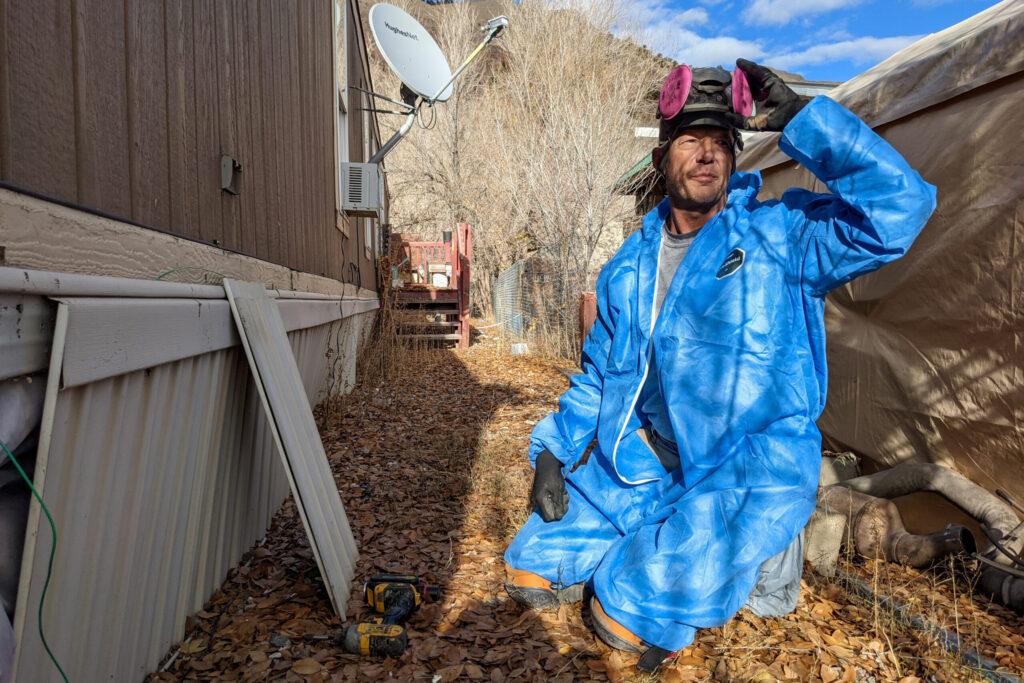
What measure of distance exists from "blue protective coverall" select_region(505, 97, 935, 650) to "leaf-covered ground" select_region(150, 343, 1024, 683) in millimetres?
227

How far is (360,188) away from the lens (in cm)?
690

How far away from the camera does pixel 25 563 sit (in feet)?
3.87

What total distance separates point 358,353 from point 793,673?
676cm

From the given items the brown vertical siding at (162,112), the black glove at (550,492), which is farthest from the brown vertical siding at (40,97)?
the black glove at (550,492)

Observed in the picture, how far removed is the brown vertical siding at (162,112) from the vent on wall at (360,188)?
6.46 ft

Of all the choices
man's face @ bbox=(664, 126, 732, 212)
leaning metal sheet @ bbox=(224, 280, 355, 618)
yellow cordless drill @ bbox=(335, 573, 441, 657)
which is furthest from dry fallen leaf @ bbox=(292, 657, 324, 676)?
man's face @ bbox=(664, 126, 732, 212)

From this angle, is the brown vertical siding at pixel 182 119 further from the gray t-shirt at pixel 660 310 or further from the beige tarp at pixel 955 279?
the beige tarp at pixel 955 279

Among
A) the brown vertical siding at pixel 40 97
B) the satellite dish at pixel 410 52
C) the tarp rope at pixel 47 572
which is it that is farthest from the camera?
the satellite dish at pixel 410 52

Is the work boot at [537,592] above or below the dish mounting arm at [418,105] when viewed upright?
below

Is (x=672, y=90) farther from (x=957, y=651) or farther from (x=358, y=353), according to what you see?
(x=358, y=353)

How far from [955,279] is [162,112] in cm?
373

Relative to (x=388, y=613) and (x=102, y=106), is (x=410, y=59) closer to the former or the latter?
(x=102, y=106)

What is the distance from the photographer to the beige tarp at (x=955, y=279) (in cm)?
286

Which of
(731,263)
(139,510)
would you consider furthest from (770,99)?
(139,510)
